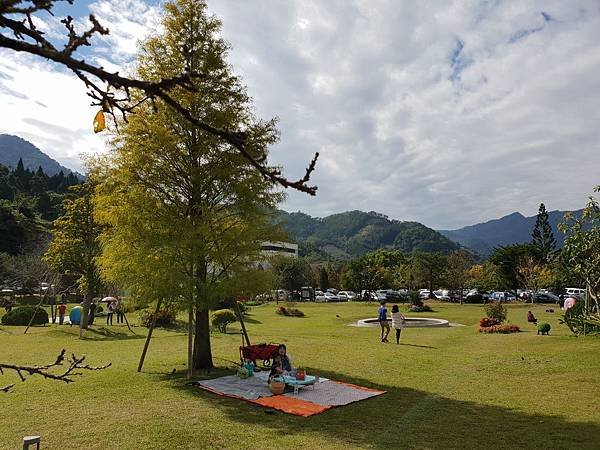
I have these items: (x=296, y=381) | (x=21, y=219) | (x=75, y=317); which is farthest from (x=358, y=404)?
(x=21, y=219)

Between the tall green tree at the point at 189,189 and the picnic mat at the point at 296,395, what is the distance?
150 centimetres

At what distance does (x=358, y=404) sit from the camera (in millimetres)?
10867

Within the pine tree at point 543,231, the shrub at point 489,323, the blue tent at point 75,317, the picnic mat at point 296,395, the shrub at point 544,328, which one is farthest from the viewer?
the pine tree at point 543,231

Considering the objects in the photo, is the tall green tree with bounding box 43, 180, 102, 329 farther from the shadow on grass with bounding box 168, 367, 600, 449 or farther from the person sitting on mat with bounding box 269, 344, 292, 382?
the shadow on grass with bounding box 168, 367, 600, 449

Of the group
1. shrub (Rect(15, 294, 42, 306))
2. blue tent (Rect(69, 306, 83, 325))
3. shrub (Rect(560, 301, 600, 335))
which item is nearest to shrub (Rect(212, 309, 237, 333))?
blue tent (Rect(69, 306, 83, 325))

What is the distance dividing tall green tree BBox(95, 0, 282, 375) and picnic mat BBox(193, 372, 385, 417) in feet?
4.92

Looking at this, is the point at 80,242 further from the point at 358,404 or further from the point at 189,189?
the point at 358,404

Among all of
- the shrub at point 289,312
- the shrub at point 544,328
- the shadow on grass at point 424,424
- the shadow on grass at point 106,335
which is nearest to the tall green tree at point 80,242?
the shadow on grass at point 106,335

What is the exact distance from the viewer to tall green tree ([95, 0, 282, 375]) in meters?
13.4

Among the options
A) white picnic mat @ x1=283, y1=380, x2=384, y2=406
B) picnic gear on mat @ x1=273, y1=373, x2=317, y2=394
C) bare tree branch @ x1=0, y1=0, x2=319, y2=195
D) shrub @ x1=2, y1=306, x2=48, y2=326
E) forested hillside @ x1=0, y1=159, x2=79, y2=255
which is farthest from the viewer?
forested hillside @ x1=0, y1=159, x2=79, y2=255

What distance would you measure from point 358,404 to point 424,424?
1897 millimetres

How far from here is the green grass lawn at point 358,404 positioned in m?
8.42

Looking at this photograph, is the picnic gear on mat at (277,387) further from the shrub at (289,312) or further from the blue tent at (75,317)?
the shrub at (289,312)

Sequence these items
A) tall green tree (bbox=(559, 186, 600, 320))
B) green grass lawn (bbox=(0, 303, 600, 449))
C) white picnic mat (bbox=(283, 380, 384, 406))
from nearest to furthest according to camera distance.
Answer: green grass lawn (bbox=(0, 303, 600, 449)), white picnic mat (bbox=(283, 380, 384, 406)), tall green tree (bbox=(559, 186, 600, 320))
